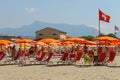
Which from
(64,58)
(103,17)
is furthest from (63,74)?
(103,17)

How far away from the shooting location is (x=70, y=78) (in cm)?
1284

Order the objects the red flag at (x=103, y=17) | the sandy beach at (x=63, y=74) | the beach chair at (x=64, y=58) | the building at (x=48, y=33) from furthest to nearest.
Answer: the building at (x=48, y=33) → the red flag at (x=103, y=17) → the beach chair at (x=64, y=58) → the sandy beach at (x=63, y=74)

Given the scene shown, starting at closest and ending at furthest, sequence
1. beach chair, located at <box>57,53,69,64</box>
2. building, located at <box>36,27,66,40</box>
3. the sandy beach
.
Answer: the sandy beach < beach chair, located at <box>57,53,69,64</box> < building, located at <box>36,27,66,40</box>

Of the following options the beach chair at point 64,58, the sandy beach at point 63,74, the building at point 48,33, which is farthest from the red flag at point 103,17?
the building at point 48,33

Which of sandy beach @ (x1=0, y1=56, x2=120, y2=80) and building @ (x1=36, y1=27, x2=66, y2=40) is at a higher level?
building @ (x1=36, y1=27, x2=66, y2=40)

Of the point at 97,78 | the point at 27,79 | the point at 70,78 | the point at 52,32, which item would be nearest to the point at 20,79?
the point at 27,79

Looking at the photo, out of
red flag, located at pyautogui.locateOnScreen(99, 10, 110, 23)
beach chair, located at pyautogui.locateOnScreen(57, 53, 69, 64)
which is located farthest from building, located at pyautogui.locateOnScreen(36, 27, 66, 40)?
beach chair, located at pyautogui.locateOnScreen(57, 53, 69, 64)

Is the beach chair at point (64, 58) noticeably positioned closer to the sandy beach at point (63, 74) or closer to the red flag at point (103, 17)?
the sandy beach at point (63, 74)

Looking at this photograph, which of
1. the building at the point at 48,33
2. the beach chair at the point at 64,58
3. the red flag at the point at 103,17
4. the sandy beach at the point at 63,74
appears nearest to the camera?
the sandy beach at the point at 63,74

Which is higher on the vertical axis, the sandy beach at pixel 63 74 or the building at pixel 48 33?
the building at pixel 48 33

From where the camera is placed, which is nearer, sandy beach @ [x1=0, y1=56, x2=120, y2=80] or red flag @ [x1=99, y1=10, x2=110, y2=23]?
sandy beach @ [x1=0, y1=56, x2=120, y2=80]

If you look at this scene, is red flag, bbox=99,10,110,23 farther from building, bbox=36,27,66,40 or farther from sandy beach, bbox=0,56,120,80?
building, bbox=36,27,66,40

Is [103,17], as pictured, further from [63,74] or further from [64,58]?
[63,74]

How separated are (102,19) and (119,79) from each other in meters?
16.5
